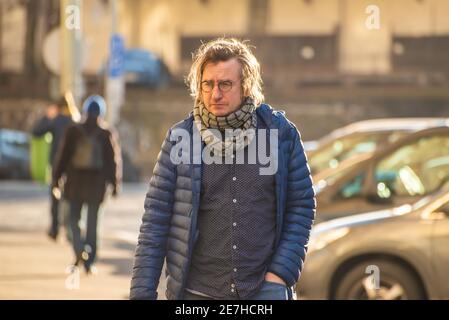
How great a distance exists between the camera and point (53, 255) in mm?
15664

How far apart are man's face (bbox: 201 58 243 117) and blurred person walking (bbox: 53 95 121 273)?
770cm

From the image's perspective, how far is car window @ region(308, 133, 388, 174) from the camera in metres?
16.3

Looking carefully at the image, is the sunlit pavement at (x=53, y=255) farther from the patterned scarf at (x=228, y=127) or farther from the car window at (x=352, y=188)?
the patterned scarf at (x=228, y=127)

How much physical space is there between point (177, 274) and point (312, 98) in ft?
131

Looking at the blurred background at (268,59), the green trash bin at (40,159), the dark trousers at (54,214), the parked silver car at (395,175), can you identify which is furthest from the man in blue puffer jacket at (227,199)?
the blurred background at (268,59)

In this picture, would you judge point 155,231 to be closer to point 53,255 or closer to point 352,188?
point 352,188

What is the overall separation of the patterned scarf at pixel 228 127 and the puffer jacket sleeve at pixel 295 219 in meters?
0.21

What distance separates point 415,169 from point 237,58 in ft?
22.6

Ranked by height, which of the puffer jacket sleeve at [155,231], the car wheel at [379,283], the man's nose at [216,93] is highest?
the man's nose at [216,93]

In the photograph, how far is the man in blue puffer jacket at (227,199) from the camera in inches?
225

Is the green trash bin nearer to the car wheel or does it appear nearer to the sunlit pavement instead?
the sunlit pavement

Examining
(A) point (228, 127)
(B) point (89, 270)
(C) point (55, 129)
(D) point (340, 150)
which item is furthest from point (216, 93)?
(D) point (340, 150)
